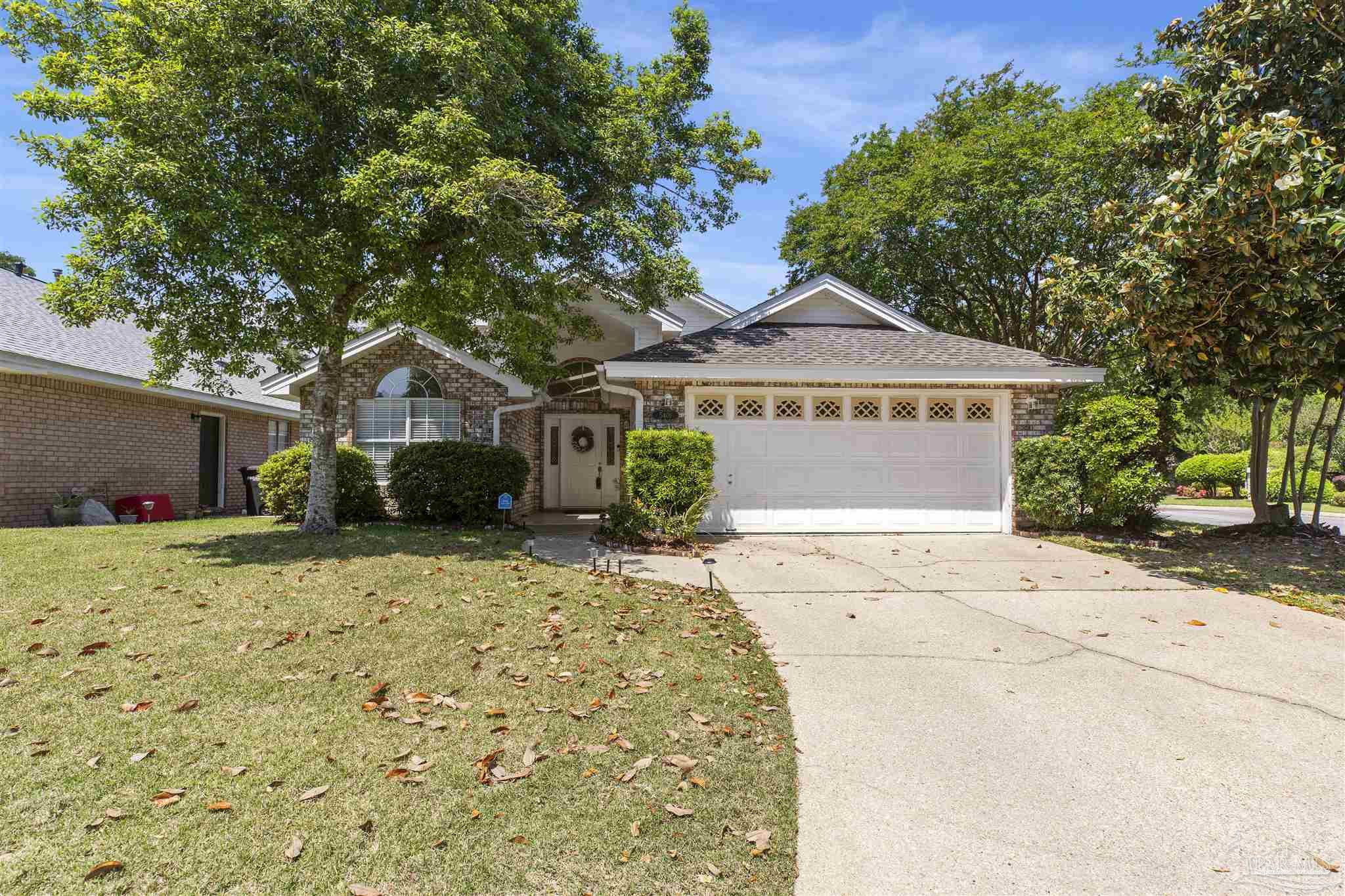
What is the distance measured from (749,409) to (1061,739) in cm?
837

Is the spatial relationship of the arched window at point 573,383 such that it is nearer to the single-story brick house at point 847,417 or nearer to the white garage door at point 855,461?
the single-story brick house at point 847,417

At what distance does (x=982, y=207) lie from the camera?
17.7m

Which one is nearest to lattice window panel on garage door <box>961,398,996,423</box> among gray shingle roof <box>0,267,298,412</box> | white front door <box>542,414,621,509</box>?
white front door <box>542,414,621,509</box>

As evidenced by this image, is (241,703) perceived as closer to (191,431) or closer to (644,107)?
(644,107)

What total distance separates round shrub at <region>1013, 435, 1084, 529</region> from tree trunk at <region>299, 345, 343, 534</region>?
36.0ft

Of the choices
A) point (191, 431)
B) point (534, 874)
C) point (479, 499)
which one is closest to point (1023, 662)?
point (534, 874)

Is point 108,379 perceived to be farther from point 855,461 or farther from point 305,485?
point 855,461

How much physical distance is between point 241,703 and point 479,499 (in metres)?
8.26

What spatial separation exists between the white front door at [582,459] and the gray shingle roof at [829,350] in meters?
3.92

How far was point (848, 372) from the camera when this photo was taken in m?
11.2

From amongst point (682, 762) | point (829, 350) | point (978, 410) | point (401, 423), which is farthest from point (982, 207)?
point (682, 762)

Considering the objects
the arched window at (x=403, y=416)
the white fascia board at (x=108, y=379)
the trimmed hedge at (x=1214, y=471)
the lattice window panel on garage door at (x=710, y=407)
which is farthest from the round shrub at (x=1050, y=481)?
the trimmed hedge at (x=1214, y=471)

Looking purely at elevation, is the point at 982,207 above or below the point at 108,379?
above

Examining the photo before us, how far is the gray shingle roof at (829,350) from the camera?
11.4 m
